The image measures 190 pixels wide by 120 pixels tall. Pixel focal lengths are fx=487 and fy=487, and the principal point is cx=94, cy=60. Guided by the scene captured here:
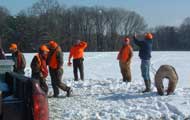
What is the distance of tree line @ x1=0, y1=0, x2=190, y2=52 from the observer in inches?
3386

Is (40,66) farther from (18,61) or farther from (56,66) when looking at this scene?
(18,61)

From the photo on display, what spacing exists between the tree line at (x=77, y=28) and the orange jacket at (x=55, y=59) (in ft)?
172

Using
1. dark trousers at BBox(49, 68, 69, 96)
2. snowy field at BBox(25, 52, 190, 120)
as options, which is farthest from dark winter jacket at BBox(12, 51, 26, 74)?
snowy field at BBox(25, 52, 190, 120)

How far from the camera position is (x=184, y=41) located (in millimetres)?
120938

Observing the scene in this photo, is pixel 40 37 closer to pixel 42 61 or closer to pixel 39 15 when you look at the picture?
pixel 39 15

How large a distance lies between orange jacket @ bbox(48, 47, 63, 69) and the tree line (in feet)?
172

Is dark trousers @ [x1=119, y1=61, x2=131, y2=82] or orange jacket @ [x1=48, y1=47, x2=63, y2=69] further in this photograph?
dark trousers @ [x1=119, y1=61, x2=131, y2=82]

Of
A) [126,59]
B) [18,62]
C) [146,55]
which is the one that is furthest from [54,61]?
[126,59]

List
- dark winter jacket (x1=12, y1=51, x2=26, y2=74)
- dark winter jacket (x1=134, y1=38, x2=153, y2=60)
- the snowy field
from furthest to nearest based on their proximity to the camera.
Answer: dark winter jacket (x1=12, y1=51, x2=26, y2=74) → dark winter jacket (x1=134, y1=38, x2=153, y2=60) → the snowy field

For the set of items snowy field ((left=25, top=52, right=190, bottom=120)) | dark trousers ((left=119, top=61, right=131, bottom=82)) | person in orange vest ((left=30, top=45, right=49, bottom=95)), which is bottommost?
snowy field ((left=25, top=52, right=190, bottom=120))

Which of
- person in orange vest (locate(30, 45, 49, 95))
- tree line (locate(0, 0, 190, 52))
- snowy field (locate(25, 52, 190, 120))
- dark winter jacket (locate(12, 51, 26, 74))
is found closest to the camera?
snowy field (locate(25, 52, 190, 120))

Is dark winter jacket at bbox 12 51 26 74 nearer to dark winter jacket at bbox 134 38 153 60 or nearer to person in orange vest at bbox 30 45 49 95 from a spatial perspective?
person in orange vest at bbox 30 45 49 95

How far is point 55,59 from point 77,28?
94702 mm

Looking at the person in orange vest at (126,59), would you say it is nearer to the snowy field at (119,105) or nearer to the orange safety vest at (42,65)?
the snowy field at (119,105)
